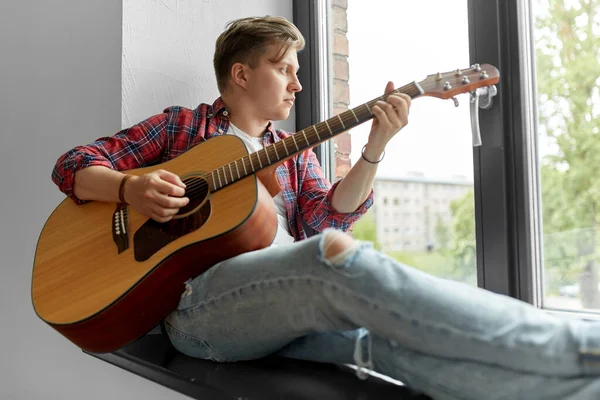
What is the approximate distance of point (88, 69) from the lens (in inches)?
63.1

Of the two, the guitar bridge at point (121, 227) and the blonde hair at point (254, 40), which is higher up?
the blonde hair at point (254, 40)

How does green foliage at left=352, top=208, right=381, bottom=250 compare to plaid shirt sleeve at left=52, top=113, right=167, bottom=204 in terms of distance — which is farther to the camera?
green foliage at left=352, top=208, right=381, bottom=250

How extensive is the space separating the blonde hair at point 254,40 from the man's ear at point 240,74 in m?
0.01

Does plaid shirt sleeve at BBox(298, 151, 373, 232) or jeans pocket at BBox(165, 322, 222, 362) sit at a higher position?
plaid shirt sleeve at BBox(298, 151, 373, 232)

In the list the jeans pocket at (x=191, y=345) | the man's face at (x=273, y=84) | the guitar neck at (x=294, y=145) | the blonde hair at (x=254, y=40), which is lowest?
the jeans pocket at (x=191, y=345)

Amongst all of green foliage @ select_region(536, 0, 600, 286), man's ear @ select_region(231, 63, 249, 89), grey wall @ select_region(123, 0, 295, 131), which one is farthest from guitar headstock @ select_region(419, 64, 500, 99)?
grey wall @ select_region(123, 0, 295, 131)

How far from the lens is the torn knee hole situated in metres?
0.83

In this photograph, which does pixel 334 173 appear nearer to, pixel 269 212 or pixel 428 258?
pixel 428 258

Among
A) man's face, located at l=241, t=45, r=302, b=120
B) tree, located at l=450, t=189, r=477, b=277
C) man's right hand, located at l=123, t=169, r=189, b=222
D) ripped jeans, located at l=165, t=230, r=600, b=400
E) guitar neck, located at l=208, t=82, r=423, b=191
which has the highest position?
man's face, located at l=241, t=45, r=302, b=120

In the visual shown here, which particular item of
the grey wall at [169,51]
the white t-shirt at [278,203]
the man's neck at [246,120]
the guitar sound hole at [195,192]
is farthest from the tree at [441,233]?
the grey wall at [169,51]

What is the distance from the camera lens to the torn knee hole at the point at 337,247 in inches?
32.8

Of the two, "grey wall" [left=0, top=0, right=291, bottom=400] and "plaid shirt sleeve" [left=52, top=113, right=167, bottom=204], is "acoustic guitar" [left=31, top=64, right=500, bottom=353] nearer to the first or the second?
"plaid shirt sleeve" [left=52, top=113, right=167, bottom=204]

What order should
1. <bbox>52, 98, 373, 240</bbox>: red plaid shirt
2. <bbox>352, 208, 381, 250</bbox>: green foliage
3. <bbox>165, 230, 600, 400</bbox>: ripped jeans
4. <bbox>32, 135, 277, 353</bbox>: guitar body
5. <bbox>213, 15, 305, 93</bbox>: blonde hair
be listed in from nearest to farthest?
<bbox>165, 230, 600, 400</bbox>: ripped jeans → <bbox>32, 135, 277, 353</bbox>: guitar body → <bbox>52, 98, 373, 240</bbox>: red plaid shirt → <bbox>213, 15, 305, 93</bbox>: blonde hair → <bbox>352, 208, 381, 250</bbox>: green foliage

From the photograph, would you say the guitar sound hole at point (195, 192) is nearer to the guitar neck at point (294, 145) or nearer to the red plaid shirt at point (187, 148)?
the guitar neck at point (294, 145)
